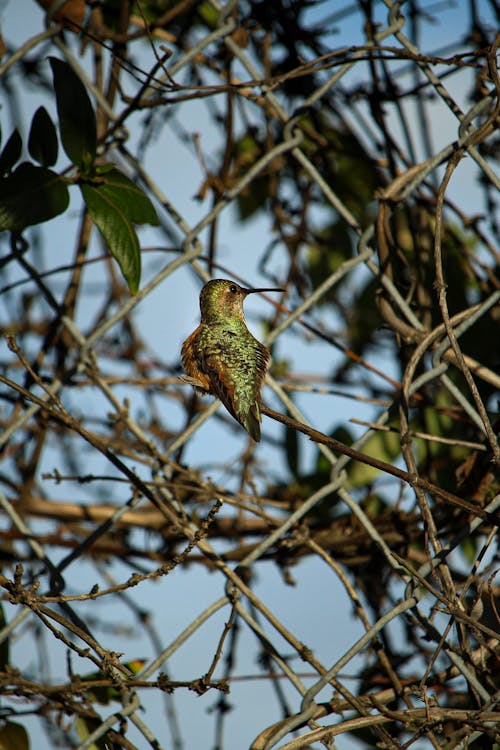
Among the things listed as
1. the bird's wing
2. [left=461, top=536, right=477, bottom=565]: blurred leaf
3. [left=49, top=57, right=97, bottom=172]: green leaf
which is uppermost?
[left=49, top=57, right=97, bottom=172]: green leaf

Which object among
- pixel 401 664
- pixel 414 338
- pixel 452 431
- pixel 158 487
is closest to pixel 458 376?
pixel 452 431

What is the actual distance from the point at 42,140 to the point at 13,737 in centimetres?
158

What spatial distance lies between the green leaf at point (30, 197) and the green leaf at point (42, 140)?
41mm

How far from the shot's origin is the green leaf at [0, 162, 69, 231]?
1983mm

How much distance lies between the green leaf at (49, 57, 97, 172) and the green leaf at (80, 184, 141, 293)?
11cm

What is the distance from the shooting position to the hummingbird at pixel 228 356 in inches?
77.7

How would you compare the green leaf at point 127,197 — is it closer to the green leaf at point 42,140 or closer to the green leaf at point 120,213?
the green leaf at point 120,213

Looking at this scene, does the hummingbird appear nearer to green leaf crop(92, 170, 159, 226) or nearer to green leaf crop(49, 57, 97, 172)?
green leaf crop(92, 170, 159, 226)

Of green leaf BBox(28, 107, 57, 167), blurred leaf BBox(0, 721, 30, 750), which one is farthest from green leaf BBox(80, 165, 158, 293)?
blurred leaf BBox(0, 721, 30, 750)

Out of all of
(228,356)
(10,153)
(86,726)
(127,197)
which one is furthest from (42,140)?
(86,726)

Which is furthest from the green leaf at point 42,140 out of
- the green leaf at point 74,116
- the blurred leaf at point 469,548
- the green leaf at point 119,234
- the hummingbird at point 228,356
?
the blurred leaf at point 469,548

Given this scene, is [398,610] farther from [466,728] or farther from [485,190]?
[485,190]

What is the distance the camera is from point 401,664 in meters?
2.52

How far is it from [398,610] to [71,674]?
78 centimetres
